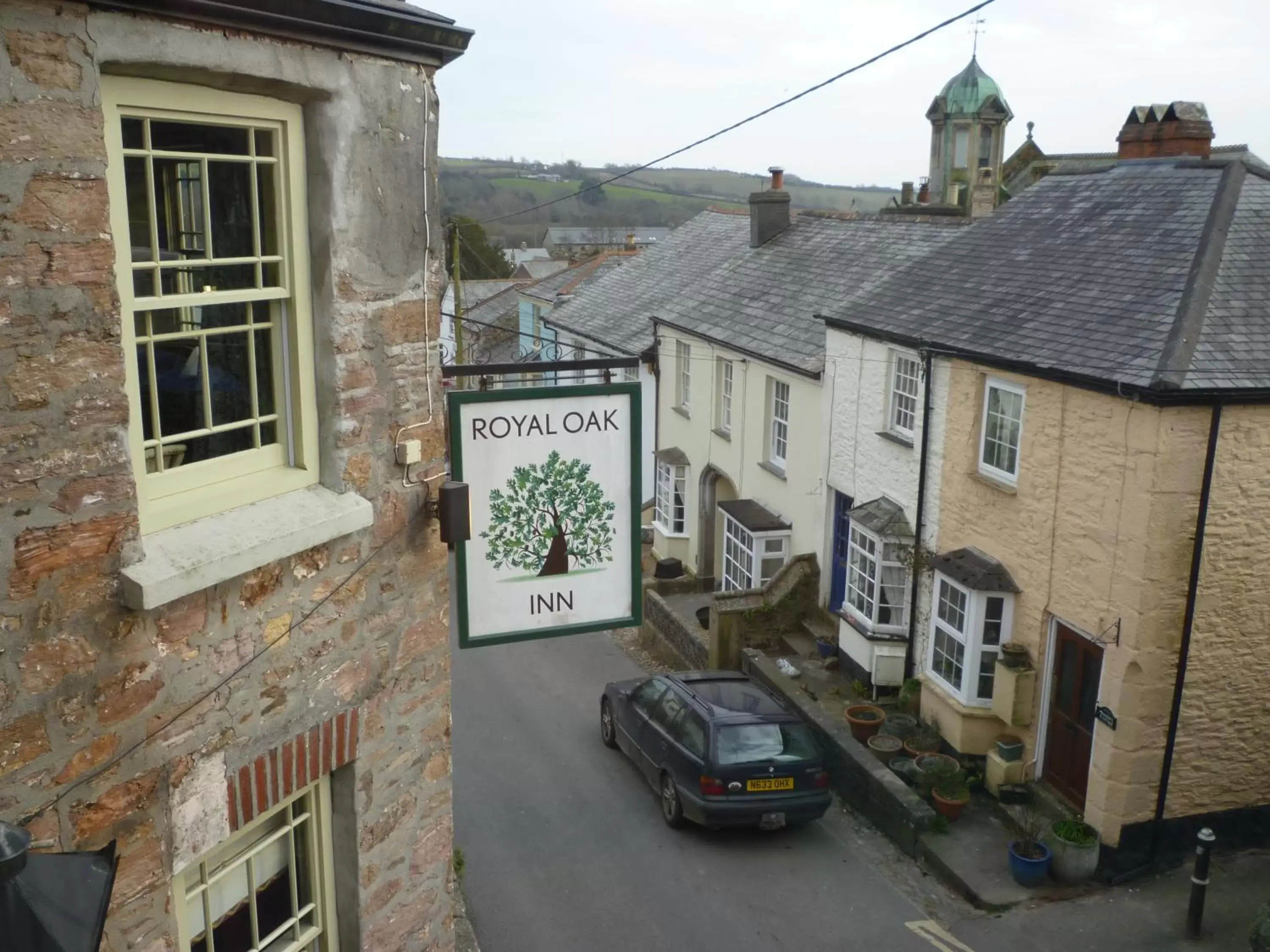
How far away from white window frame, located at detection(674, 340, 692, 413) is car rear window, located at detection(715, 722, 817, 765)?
1052 centimetres

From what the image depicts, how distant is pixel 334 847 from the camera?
5.30 metres

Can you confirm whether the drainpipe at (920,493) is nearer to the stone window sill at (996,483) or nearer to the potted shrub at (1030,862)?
the stone window sill at (996,483)

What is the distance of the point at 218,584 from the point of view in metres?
4.15

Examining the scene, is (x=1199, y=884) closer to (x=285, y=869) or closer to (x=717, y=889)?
(x=717, y=889)

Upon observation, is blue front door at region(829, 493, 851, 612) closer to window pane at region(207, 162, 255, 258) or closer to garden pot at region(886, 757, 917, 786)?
garden pot at region(886, 757, 917, 786)

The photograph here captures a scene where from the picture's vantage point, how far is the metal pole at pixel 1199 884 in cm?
1024

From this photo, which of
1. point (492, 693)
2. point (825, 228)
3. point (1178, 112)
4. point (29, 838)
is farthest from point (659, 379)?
point (29, 838)

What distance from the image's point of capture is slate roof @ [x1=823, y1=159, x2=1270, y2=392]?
10969 millimetres

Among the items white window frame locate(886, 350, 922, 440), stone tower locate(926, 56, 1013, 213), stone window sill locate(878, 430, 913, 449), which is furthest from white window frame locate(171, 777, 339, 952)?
stone tower locate(926, 56, 1013, 213)

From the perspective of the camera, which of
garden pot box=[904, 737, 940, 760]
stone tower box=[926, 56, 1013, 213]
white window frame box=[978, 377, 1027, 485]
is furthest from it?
stone tower box=[926, 56, 1013, 213]

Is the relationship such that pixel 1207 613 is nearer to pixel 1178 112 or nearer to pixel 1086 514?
pixel 1086 514

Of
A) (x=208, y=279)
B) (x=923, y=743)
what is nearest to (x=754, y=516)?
(x=923, y=743)

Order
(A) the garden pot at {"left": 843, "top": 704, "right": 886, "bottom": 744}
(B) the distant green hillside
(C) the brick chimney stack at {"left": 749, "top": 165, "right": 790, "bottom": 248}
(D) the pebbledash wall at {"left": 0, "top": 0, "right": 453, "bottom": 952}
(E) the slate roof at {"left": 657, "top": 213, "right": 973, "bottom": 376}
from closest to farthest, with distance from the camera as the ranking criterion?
(D) the pebbledash wall at {"left": 0, "top": 0, "right": 453, "bottom": 952} < (A) the garden pot at {"left": 843, "top": 704, "right": 886, "bottom": 744} < (E) the slate roof at {"left": 657, "top": 213, "right": 973, "bottom": 376} < (C) the brick chimney stack at {"left": 749, "top": 165, "right": 790, "bottom": 248} < (B) the distant green hillside

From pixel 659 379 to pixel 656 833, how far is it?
12.2 meters
